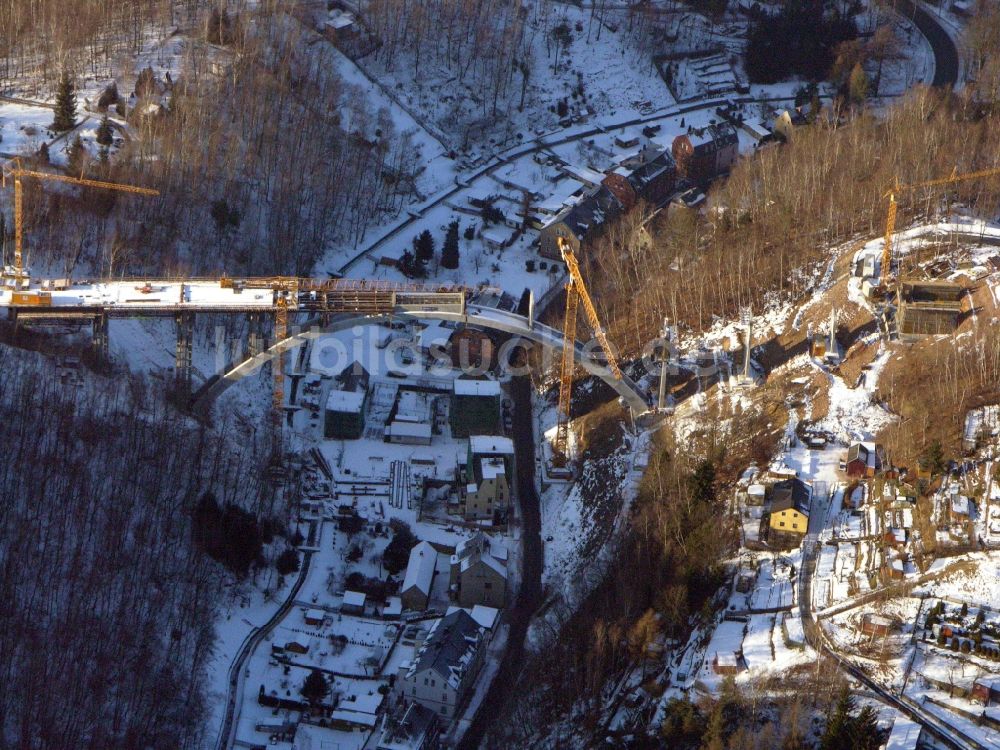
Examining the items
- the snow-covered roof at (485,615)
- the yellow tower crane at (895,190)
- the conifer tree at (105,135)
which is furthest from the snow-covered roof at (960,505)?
the conifer tree at (105,135)

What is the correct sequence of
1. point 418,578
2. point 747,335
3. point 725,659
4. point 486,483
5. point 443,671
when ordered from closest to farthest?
1. point 725,659
2. point 443,671
3. point 418,578
4. point 486,483
5. point 747,335

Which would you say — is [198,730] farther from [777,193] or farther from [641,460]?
[777,193]

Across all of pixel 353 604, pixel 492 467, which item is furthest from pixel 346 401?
pixel 353 604

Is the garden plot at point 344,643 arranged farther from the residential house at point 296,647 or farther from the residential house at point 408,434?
the residential house at point 408,434

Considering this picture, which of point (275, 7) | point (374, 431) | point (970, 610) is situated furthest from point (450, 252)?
point (970, 610)

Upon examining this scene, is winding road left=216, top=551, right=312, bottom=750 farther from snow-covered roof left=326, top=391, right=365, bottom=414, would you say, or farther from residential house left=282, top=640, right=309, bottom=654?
snow-covered roof left=326, top=391, right=365, bottom=414

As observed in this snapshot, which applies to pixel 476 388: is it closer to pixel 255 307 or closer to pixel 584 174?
pixel 255 307
